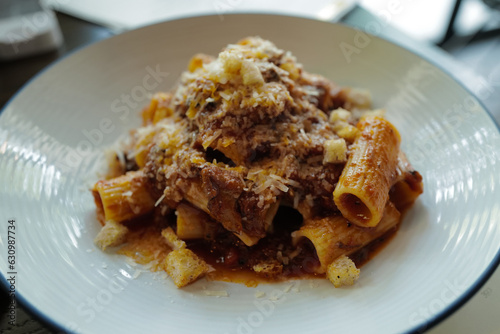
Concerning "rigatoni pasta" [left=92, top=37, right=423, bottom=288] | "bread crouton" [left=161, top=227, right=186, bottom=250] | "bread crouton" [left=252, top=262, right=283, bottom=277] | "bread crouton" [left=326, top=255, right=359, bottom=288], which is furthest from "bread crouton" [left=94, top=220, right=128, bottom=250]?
"bread crouton" [left=326, top=255, right=359, bottom=288]

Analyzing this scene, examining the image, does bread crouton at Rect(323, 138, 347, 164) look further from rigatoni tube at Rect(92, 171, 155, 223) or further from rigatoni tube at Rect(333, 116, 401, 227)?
rigatoni tube at Rect(92, 171, 155, 223)

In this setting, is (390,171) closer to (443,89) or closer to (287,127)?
(287,127)

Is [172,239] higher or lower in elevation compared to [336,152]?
lower

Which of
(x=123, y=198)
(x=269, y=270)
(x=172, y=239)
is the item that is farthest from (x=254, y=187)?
(x=123, y=198)

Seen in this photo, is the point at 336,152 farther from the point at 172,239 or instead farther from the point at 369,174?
the point at 172,239

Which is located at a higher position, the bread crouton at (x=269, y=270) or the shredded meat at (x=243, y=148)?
the shredded meat at (x=243, y=148)

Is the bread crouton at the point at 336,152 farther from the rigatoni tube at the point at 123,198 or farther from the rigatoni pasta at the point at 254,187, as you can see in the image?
the rigatoni tube at the point at 123,198

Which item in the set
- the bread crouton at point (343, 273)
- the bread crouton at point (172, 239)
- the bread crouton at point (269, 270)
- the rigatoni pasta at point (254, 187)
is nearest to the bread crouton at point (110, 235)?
the rigatoni pasta at point (254, 187)
